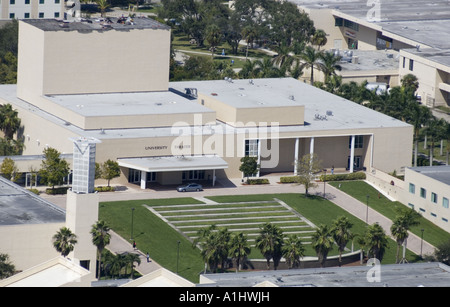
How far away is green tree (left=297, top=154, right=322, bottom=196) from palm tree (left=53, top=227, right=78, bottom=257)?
105 ft

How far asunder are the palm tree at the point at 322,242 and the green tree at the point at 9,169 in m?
31.9

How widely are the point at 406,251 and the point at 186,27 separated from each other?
88066mm

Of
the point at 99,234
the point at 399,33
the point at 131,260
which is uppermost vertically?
the point at 399,33

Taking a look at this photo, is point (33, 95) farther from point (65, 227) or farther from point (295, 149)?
point (65, 227)

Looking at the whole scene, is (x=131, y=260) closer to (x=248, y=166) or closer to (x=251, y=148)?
(x=248, y=166)

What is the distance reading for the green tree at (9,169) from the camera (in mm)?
89125

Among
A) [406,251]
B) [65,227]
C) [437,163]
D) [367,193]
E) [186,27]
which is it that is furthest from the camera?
[186,27]

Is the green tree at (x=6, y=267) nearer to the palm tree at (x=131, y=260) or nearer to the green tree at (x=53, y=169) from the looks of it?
the palm tree at (x=131, y=260)

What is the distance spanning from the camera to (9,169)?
89062mm

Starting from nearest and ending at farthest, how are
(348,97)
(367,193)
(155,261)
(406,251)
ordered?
1. (155,261)
2. (406,251)
3. (367,193)
4. (348,97)

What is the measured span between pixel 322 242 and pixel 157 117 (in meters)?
31.2

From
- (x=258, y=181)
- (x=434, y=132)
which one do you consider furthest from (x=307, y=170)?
(x=434, y=132)

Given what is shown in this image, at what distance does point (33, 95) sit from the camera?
343ft
